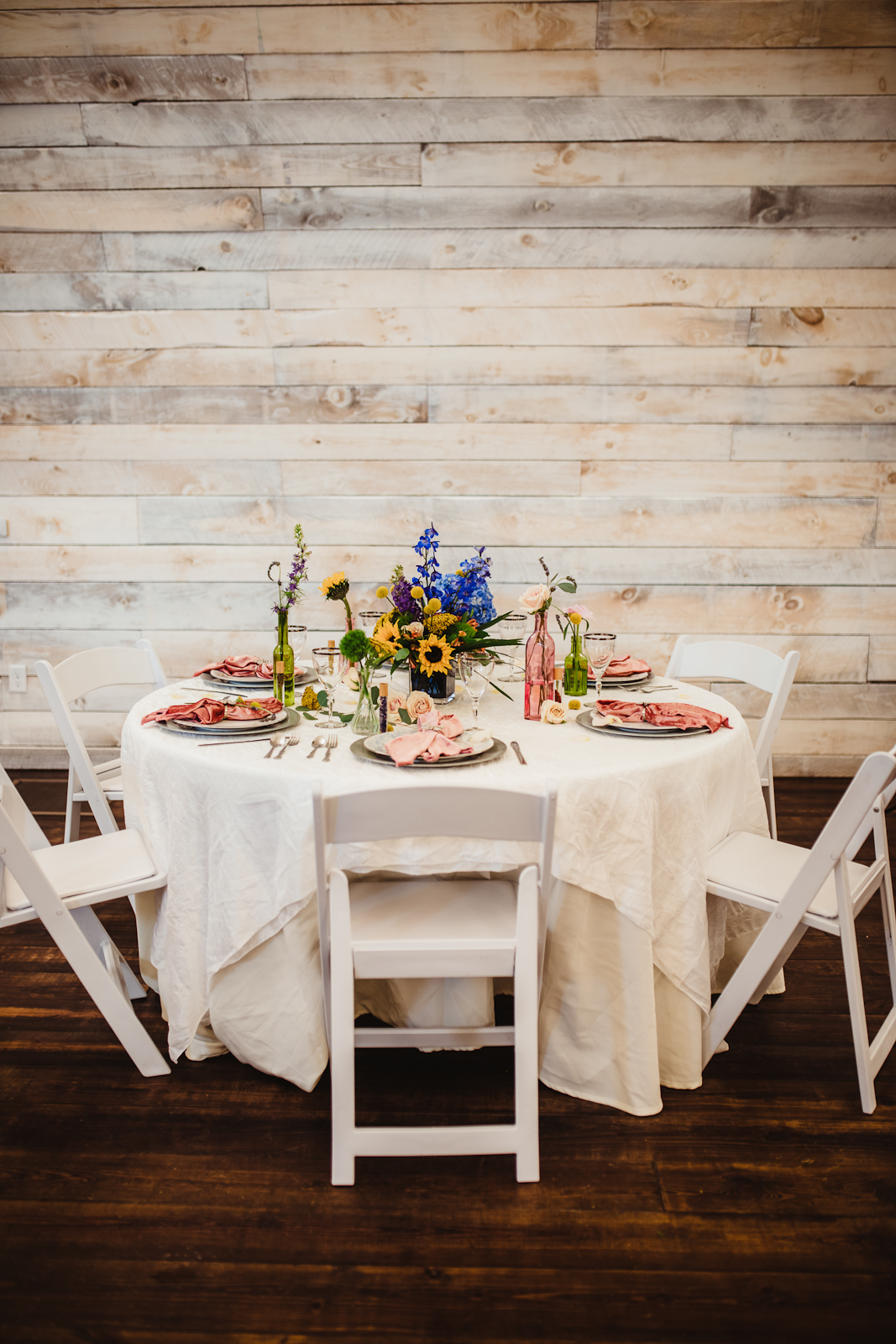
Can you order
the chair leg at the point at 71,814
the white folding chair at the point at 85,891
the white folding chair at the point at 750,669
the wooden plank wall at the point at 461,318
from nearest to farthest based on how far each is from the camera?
the white folding chair at the point at 85,891, the white folding chair at the point at 750,669, the chair leg at the point at 71,814, the wooden plank wall at the point at 461,318

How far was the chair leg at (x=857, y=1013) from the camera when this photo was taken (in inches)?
68.1

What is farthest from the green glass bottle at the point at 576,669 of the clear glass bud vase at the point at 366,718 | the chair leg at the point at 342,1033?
the chair leg at the point at 342,1033

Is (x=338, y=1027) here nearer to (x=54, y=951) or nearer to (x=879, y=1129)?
(x=879, y=1129)

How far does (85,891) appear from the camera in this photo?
184 cm

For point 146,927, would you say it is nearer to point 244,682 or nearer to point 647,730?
point 244,682

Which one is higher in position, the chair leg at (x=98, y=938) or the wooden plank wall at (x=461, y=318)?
the wooden plank wall at (x=461, y=318)

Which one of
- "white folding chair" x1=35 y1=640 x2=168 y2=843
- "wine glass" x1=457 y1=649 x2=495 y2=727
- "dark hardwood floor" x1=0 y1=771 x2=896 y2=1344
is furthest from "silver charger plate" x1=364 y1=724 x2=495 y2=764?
"white folding chair" x1=35 y1=640 x2=168 y2=843

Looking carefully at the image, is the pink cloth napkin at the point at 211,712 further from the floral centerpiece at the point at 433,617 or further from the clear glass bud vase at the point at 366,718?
the floral centerpiece at the point at 433,617

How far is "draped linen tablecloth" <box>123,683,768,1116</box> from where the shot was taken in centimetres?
168

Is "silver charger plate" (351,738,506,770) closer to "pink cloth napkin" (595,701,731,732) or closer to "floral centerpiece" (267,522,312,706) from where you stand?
"pink cloth napkin" (595,701,731,732)

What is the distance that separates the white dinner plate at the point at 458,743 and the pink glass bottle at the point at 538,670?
25 centimetres

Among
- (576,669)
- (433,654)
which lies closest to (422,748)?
(433,654)

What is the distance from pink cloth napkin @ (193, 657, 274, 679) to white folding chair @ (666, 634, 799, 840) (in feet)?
3.92

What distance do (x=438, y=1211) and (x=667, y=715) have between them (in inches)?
41.5
